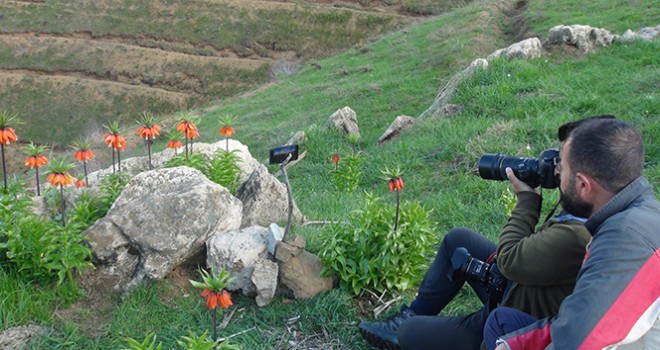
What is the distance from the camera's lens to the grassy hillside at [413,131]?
385cm

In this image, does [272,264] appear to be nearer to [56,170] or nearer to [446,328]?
[446,328]

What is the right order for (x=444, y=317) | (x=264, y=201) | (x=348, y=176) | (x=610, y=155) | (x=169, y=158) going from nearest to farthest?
(x=610, y=155) < (x=444, y=317) < (x=264, y=201) < (x=169, y=158) < (x=348, y=176)

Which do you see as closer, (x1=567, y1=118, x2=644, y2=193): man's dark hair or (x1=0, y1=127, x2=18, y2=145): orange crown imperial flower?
(x1=567, y1=118, x2=644, y2=193): man's dark hair

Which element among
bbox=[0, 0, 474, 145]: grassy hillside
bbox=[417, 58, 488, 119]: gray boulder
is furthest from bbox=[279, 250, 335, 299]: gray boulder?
bbox=[0, 0, 474, 145]: grassy hillside

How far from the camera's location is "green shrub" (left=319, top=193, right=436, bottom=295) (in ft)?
13.1

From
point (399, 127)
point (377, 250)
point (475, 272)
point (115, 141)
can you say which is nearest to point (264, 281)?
point (377, 250)

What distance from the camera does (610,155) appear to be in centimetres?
231

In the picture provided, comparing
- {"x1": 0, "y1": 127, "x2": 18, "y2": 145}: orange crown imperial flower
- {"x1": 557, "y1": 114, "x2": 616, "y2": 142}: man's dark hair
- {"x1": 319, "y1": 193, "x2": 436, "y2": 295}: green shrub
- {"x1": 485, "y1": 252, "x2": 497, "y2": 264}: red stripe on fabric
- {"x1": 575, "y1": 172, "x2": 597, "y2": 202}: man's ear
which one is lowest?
{"x1": 319, "y1": 193, "x2": 436, "y2": 295}: green shrub

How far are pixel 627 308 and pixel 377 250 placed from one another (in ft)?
6.85

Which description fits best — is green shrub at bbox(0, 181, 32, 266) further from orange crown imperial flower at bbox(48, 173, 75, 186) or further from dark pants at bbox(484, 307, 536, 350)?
dark pants at bbox(484, 307, 536, 350)

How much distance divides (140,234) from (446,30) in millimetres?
15216

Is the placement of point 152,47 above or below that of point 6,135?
below

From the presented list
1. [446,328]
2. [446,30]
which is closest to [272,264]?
[446,328]

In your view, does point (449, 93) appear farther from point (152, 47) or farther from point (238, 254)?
point (152, 47)
